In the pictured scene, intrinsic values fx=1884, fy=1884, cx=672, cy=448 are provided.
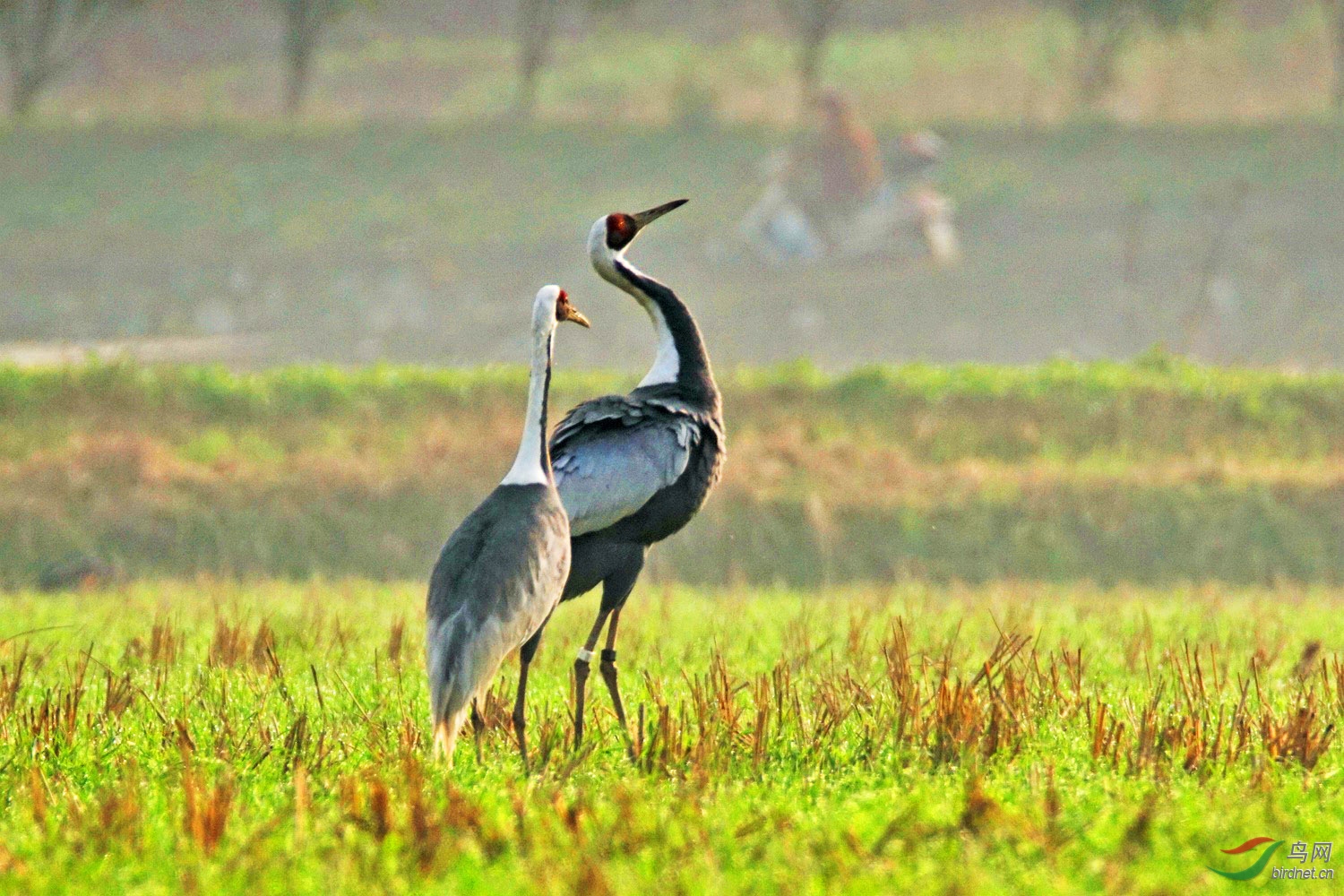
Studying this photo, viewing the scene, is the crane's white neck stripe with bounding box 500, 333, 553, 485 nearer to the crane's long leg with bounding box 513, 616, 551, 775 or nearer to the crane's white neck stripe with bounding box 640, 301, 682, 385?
the crane's long leg with bounding box 513, 616, 551, 775

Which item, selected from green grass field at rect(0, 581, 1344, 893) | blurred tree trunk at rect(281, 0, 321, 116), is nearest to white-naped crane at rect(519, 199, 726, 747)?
green grass field at rect(0, 581, 1344, 893)

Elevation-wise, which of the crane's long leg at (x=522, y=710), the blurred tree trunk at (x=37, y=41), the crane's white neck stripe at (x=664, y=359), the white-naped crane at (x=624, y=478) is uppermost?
the blurred tree trunk at (x=37, y=41)

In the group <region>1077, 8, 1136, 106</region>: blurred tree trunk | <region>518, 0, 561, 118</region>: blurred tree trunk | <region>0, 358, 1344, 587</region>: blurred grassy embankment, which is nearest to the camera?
<region>0, 358, 1344, 587</region>: blurred grassy embankment

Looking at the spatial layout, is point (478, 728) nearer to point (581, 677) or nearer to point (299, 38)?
point (581, 677)

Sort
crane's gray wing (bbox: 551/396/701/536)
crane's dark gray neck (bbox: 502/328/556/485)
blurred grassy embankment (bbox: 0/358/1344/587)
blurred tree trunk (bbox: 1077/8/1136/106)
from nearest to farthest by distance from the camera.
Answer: crane's dark gray neck (bbox: 502/328/556/485) < crane's gray wing (bbox: 551/396/701/536) < blurred grassy embankment (bbox: 0/358/1344/587) < blurred tree trunk (bbox: 1077/8/1136/106)

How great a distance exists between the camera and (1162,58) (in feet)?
208

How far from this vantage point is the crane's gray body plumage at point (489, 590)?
285 inches

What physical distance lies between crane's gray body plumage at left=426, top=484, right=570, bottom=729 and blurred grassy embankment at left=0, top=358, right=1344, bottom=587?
9252 millimetres

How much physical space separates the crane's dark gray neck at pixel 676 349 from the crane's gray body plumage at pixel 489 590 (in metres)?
1.57

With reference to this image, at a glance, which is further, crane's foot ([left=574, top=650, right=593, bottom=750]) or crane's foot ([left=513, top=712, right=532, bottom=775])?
crane's foot ([left=574, top=650, right=593, bottom=750])

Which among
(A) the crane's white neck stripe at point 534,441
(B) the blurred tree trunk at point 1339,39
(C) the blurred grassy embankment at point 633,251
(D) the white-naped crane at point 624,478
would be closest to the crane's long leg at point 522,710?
(D) the white-naped crane at point 624,478

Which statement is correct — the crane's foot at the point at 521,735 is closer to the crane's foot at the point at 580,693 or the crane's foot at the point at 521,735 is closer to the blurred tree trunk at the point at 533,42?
the crane's foot at the point at 580,693

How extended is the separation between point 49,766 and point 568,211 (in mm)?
35050

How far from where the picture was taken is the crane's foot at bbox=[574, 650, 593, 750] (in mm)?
7926
